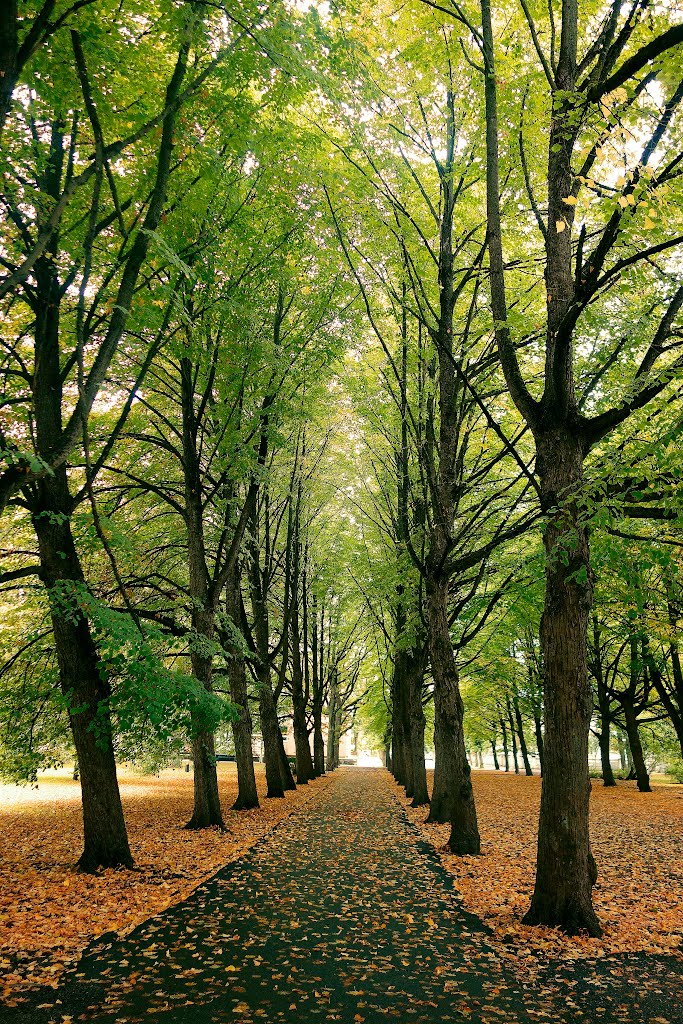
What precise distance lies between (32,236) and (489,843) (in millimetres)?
13256

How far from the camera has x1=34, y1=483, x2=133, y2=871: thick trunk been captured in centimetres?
846

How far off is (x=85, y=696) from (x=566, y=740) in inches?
250

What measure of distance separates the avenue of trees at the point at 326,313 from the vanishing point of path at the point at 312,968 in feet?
4.68

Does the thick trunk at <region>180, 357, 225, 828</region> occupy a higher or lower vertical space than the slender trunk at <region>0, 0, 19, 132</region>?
lower

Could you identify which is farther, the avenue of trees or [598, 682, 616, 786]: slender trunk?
[598, 682, 616, 786]: slender trunk

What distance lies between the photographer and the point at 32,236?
29.0ft

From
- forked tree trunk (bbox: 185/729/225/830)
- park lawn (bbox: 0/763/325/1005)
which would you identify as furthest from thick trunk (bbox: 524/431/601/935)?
forked tree trunk (bbox: 185/729/225/830)

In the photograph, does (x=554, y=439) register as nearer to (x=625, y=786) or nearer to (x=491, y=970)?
(x=491, y=970)

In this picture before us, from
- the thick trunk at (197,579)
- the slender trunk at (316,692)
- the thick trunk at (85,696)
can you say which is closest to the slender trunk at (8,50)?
the thick trunk at (85,696)

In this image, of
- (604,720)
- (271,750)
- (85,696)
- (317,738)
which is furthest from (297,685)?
(85,696)

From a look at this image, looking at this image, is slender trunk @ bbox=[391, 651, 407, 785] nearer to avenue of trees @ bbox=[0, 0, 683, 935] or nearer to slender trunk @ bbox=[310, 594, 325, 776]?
slender trunk @ bbox=[310, 594, 325, 776]

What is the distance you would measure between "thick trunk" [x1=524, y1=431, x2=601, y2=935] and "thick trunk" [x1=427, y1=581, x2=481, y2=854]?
4221 mm

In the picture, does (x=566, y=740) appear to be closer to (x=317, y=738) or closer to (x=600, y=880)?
(x=600, y=880)

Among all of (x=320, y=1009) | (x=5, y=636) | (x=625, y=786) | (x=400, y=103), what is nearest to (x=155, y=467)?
(x=5, y=636)
